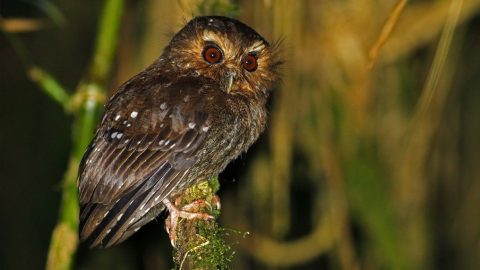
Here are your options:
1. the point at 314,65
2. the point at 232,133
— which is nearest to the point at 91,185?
the point at 232,133

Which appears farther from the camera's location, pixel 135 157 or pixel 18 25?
pixel 18 25

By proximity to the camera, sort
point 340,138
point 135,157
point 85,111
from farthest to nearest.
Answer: point 340,138
point 135,157
point 85,111

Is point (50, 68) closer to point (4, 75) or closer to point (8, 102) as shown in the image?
point (8, 102)

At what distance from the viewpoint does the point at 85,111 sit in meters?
2.92

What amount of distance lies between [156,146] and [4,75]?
2.45 meters

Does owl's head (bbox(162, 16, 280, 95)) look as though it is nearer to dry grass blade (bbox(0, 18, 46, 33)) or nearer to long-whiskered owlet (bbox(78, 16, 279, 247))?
long-whiskered owlet (bbox(78, 16, 279, 247))

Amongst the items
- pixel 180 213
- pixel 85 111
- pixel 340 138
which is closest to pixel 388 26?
pixel 340 138

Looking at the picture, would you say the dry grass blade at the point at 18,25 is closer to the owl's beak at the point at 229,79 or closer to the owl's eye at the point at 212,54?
the owl's eye at the point at 212,54

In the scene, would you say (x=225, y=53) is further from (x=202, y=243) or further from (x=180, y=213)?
(x=202, y=243)

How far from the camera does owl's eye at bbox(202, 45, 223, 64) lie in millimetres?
3287

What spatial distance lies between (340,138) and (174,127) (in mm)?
625

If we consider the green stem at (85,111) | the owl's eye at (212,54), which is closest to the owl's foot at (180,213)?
the green stem at (85,111)

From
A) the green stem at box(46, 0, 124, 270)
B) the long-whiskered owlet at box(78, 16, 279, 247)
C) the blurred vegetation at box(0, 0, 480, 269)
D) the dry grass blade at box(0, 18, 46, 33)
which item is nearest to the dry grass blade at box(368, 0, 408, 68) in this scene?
the blurred vegetation at box(0, 0, 480, 269)

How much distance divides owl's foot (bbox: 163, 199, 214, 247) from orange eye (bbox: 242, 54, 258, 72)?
2.06 ft
